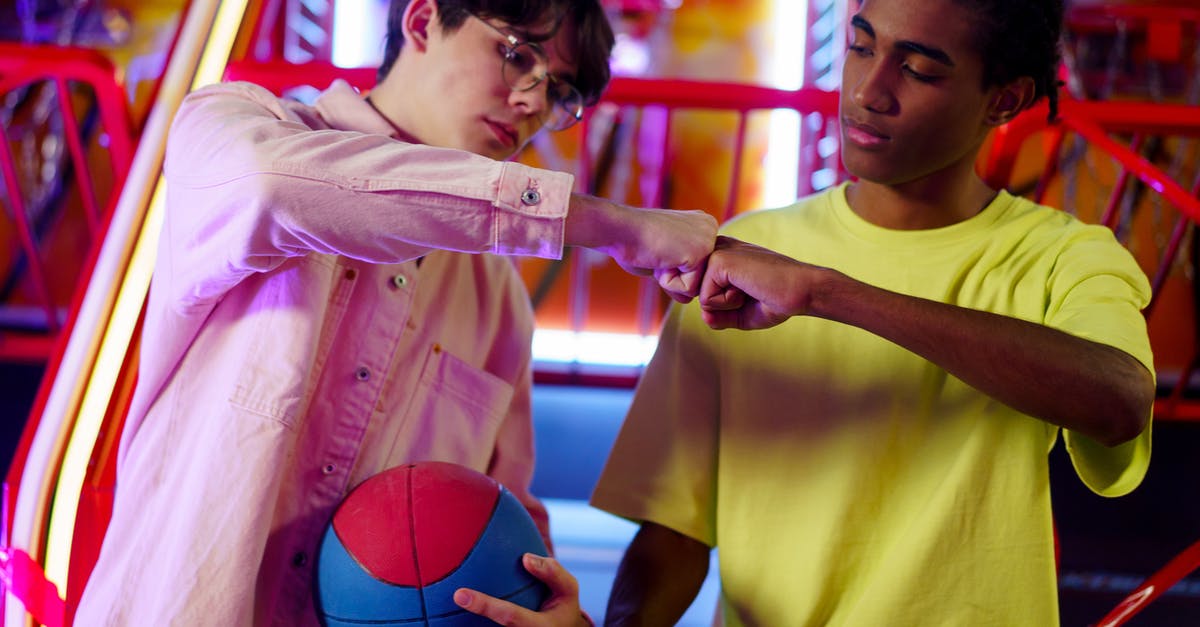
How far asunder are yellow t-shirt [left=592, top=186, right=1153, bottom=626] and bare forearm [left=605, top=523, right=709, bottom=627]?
0.04m

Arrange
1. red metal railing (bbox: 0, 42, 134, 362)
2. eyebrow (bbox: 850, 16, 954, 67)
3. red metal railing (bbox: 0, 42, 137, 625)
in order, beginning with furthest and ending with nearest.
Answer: red metal railing (bbox: 0, 42, 134, 362), red metal railing (bbox: 0, 42, 137, 625), eyebrow (bbox: 850, 16, 954, 67)

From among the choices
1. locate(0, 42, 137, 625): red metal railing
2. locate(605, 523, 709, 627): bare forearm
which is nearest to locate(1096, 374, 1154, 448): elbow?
locate(605, 523, 709, 627): bare forearm

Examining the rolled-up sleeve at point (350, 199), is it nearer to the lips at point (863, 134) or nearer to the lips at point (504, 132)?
the lips at point (504, 132)

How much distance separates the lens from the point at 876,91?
1663mm

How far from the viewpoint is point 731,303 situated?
5.09 feet

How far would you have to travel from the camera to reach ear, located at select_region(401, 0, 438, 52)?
1.83 m

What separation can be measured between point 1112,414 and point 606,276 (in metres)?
4.29

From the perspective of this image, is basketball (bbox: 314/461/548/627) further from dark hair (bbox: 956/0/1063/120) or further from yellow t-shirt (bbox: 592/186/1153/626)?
dark hair (bbox: 956/0/1063/120)

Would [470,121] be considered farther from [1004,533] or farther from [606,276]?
[606,276]

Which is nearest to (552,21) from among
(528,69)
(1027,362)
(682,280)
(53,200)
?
(528,69)

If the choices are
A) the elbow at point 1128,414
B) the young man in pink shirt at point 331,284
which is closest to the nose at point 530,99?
the young man in pink shirt at point 331,284

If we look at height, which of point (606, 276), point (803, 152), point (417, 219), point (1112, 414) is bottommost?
point (606, 276)

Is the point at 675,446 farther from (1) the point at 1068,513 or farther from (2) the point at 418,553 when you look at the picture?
(1) the point at 1068,513

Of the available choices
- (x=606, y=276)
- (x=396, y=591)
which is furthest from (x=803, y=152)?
(x=396, y=591)
